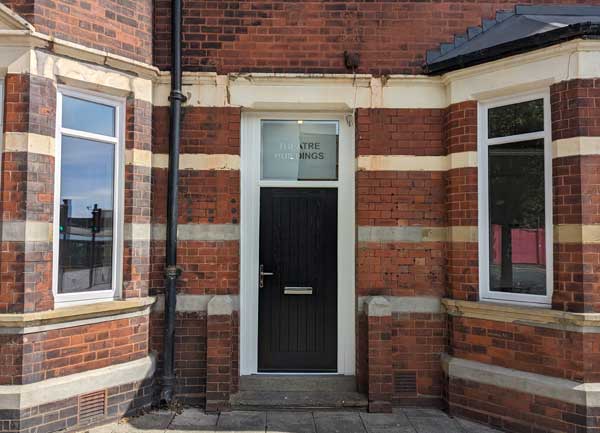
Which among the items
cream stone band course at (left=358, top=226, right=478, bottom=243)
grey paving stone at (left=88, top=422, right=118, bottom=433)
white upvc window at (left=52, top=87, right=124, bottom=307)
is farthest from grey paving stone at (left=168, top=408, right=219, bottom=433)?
cream stone band course at (left=358, top=226, right=478, bottom=243)

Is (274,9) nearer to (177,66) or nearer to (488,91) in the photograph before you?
(177,66)

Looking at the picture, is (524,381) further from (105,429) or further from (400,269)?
(105,429)

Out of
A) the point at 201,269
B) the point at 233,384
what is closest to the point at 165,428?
the point at 233,384

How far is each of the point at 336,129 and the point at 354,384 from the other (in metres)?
2.98

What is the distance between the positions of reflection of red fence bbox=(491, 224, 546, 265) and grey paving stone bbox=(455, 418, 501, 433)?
1666mm

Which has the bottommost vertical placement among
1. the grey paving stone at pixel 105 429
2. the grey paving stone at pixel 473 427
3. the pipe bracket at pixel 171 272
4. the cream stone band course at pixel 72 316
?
Answer: the grey paving stone at pixel 473 427

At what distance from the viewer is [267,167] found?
18.3 ft

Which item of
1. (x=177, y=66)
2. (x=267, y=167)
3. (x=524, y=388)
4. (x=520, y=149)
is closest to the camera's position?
(x=524, y=388)

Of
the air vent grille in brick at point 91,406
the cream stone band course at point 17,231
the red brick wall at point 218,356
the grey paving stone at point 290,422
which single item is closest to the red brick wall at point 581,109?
the grey paving stone at point 290,422

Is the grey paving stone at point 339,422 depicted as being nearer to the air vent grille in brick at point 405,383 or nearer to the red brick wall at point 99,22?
the air vent grille in brick at point 405,383

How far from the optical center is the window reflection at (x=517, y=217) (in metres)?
4.70

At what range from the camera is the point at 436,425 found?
4684 mm

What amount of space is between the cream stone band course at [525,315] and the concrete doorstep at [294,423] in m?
1.10

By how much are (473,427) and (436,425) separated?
364 millimetres
